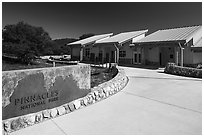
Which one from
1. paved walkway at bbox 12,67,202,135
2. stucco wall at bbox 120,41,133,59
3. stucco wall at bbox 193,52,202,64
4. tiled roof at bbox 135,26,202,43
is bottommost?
paved walkway at bbox 12,67,202,135

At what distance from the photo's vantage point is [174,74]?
1384cm

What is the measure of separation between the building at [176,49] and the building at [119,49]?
1458 millimetres

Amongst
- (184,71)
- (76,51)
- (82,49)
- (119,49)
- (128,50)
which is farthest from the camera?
(76,51)

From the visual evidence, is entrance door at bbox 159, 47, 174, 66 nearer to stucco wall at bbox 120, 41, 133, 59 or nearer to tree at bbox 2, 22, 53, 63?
stucco wall at bbox 120, 41, 133, 59

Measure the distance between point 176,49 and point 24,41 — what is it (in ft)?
56.7

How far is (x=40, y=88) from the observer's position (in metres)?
5.02

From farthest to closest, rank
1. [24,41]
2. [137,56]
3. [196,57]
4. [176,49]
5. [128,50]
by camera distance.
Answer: [128,50]
[137,56]
[24,41]
[176,49]
[196,57]

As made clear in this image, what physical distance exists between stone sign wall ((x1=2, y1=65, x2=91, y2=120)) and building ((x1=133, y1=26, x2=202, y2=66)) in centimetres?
1348

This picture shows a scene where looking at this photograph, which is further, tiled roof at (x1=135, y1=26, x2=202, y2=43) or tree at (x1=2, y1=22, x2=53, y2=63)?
tree at (x1=2, y1=22, x2=53, y2=63)

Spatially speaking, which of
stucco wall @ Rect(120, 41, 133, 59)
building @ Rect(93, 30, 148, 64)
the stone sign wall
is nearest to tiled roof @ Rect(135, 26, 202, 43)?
building @ Rect(93, 30, 148, 64)

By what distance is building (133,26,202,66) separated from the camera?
16656mm

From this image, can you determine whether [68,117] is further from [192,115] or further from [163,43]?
[163,43]

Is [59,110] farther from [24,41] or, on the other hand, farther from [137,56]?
[137,56]

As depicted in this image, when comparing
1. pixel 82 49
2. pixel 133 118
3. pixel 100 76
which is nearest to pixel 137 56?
pixel 82 49
